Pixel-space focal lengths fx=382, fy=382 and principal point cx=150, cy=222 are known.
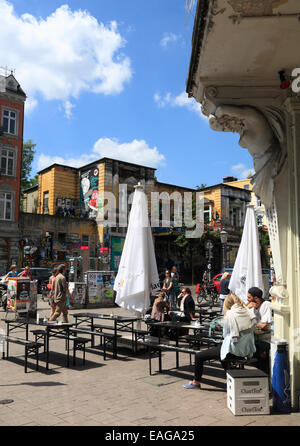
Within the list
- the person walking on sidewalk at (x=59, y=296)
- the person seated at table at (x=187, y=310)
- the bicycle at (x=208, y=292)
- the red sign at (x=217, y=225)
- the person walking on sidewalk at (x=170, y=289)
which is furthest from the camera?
the red sign at (x=217, y=225)

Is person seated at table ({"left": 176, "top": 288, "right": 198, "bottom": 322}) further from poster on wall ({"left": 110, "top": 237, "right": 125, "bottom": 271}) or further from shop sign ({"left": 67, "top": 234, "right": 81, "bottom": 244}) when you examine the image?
poster on wall ({"left": 110, "top": 237, "right": 125, "bottom": 271})

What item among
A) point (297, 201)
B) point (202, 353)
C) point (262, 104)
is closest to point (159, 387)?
point (202, 353)

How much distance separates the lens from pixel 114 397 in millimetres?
5648

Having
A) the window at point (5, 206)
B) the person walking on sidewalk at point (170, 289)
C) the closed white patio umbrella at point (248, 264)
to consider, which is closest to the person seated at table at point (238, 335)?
the closed white patio umbrella at point (248, 264)

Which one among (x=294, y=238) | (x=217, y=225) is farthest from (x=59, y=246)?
(x=294, y=238)

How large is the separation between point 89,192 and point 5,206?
771 cm

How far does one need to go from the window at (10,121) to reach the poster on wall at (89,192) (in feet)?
23.4

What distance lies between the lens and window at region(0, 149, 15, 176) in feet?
98.4

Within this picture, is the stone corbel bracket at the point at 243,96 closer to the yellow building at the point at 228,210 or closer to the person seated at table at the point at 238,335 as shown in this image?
the person seated at table at the point at 238,335

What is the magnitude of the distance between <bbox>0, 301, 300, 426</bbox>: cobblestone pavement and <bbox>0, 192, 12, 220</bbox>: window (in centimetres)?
2261

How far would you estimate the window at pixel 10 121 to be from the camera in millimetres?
30375

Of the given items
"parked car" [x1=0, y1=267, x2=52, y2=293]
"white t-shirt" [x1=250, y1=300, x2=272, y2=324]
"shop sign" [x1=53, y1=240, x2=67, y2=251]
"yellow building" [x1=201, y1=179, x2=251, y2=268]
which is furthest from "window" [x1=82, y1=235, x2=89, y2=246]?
"white t-shirt" [x1=250, y1=300, x2=272, y2=324]
